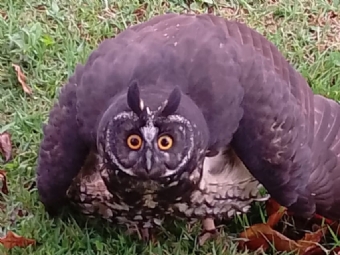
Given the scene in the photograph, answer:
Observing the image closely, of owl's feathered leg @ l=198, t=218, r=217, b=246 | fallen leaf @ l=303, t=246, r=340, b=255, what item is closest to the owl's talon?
owl's feathered leg @ l=198, t=218, r=217, b=246

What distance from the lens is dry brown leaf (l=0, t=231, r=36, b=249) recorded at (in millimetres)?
3857

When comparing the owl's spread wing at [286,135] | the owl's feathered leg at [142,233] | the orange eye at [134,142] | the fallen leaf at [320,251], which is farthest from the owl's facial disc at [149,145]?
the fallen leaf at [320,251]

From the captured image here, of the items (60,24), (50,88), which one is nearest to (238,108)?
(50,88)

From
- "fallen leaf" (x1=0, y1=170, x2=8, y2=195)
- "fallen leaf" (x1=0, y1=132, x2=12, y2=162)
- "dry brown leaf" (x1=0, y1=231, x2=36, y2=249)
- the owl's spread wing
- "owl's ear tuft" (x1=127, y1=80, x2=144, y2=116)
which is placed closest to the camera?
"owl's ear tuft" (x1=127, y1=80, x2=144, y2=116)

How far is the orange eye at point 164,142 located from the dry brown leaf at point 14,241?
3.35 ft

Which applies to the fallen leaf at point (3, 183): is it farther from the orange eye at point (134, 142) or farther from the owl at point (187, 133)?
the orange eye at point (134, 142)

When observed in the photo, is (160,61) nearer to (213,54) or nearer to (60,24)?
(213,54)

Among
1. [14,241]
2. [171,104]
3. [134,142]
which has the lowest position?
[14,241]

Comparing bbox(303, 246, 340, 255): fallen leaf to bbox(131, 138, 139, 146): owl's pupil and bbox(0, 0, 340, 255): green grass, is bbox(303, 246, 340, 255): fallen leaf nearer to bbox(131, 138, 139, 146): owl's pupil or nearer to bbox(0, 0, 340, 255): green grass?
bbox(0, 0, 340, 255): green grass

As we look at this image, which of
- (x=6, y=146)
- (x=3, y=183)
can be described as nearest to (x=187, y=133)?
(x=3, y=183)

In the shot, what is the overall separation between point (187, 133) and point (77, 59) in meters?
1.67

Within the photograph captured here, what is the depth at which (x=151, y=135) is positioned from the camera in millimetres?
3076

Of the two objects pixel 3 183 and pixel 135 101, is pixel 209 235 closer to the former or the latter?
pixel 3 183

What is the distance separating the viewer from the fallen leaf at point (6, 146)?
4266 millimetres
